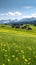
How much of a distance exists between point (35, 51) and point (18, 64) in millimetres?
4721

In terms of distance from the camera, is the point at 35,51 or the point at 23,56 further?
the point at 35,51

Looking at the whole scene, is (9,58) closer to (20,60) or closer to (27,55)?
(20,60)

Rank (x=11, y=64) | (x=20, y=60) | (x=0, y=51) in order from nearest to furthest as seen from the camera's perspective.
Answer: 1. (x=11, y=64)
2. (x=20, y=60)
3. (x=0, y=51)

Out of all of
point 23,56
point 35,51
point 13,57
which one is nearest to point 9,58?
point 13,57

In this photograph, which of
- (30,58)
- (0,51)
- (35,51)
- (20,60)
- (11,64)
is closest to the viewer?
(11,64)

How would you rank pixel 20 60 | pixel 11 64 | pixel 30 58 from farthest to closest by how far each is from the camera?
pixel 30 58
pixel 20 60
pixel 11 64

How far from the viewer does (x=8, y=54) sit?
16.2 metres

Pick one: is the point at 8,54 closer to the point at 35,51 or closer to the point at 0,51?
the point at 0,51

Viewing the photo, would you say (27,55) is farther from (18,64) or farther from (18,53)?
(18,64)

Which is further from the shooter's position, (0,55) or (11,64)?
(0,55)

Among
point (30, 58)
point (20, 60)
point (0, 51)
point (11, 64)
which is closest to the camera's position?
point (11, 64)

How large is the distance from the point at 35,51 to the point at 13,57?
12.2 ft

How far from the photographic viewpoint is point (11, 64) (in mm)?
13898

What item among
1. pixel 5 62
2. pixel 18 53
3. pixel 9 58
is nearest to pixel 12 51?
pixel 18 53
